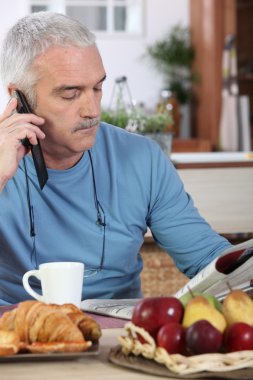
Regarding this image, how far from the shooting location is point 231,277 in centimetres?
147

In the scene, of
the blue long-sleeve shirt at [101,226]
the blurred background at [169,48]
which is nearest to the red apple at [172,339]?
the blue long-sleeve shirt at [101,226]

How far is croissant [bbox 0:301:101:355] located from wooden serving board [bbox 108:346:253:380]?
54 millimetres

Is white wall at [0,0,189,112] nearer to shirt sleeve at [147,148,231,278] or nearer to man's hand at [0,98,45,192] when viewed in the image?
shirt sleeve at [147,148,231,278]

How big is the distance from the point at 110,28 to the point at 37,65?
670 cm

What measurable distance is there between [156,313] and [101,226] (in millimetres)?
773

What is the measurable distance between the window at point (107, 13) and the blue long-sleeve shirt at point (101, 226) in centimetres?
659

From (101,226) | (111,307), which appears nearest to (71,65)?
(101,226)

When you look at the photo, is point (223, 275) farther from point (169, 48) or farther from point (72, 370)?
point (169, 48)

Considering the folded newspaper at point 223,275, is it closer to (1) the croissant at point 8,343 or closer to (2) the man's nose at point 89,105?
(1) the croissant at point 8,343

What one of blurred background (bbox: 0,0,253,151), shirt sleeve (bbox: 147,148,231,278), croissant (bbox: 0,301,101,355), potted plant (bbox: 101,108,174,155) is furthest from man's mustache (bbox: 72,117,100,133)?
blurred background (bbox: 0,0,253,151)

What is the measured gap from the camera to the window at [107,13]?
27.6 ft

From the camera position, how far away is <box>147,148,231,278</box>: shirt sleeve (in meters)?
1.93

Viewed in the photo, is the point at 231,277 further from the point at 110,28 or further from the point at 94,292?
the point at 110,28

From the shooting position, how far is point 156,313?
1.19m
